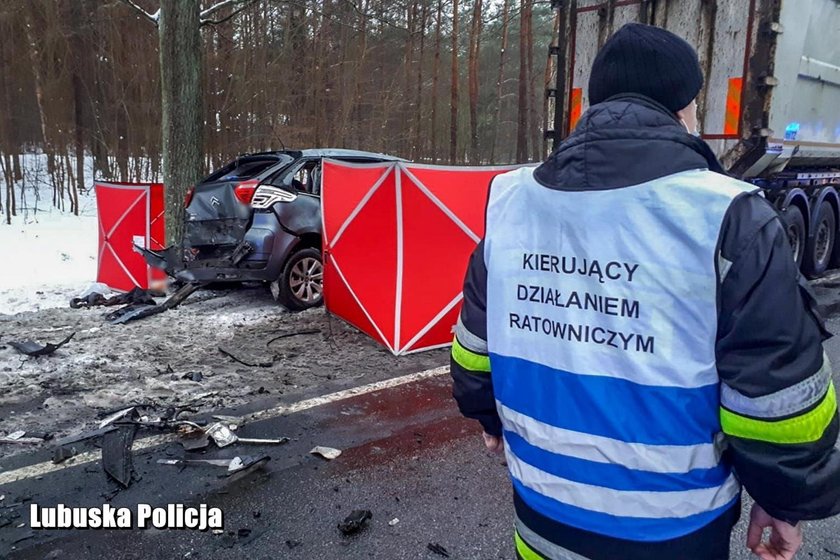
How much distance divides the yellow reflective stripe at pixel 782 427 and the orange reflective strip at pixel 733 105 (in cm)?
602

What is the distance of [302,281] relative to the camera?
698 cm

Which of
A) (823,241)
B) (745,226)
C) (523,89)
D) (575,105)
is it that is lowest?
(823,241)

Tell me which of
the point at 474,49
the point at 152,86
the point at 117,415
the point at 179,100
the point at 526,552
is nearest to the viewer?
the point at 526,552

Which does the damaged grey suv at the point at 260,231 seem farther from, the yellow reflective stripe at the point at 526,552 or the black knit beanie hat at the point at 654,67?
the yellow reflective stripe at the point at 526,552

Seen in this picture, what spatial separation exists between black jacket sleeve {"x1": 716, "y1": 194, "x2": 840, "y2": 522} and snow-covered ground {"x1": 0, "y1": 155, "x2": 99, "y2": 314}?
7626mm

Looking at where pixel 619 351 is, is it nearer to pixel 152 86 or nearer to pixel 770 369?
pixel 770 369

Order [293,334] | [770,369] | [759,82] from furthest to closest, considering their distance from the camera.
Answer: [759,82]
[293,334]
[770,369]

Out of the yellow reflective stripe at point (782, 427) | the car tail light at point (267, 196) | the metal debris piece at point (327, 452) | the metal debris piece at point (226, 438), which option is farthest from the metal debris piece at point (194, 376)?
the yellow reflective stripe at point (782, 427)

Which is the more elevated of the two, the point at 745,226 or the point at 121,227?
the point at 745,226

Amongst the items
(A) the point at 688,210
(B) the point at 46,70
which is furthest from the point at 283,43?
(A) the point at 688,210

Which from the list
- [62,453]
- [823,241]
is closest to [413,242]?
[62,453]

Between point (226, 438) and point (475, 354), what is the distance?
2.59 m

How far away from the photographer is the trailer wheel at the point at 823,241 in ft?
28.5

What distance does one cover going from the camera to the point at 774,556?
1543 millimetres
